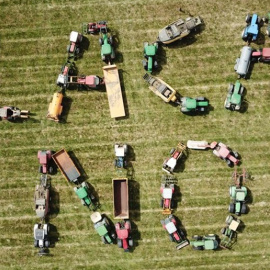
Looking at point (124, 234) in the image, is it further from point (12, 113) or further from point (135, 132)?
point (12, 113)

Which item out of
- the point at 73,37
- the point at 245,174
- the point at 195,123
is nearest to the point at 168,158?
the point at 195,123

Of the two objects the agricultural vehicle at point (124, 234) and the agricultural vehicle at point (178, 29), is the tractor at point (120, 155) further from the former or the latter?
the agricultural vehicle at point (178, 29)

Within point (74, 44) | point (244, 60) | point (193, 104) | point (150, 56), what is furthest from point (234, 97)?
point (74, 44)

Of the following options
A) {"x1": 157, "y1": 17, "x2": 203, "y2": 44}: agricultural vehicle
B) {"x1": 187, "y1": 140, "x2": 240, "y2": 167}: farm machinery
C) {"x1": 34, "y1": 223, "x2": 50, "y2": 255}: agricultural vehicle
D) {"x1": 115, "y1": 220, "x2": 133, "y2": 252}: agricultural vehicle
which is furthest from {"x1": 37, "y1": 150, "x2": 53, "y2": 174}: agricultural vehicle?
{"x1": 157, "y1": 17, "x2": 203, "y2": 44}: agricultural vehicle

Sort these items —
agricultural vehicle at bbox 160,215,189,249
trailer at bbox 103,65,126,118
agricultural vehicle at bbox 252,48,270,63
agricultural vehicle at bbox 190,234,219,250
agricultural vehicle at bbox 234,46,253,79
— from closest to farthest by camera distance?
agricultural vehicle at bbox 252,48,270,63
agricultural vehicle at bbox 234,46,253,79
agricultural vehicle at bbox 160,215,189,249
agricultural vehicle at bbox 190,234,219,250
trailer at bbox 103,65,126,118

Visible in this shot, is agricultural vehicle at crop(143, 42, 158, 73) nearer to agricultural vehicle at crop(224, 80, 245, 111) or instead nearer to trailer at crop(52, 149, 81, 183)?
agricultural vehicle at crop(224, 80, 245, 111)

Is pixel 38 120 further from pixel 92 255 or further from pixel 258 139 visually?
pixel 258 139
